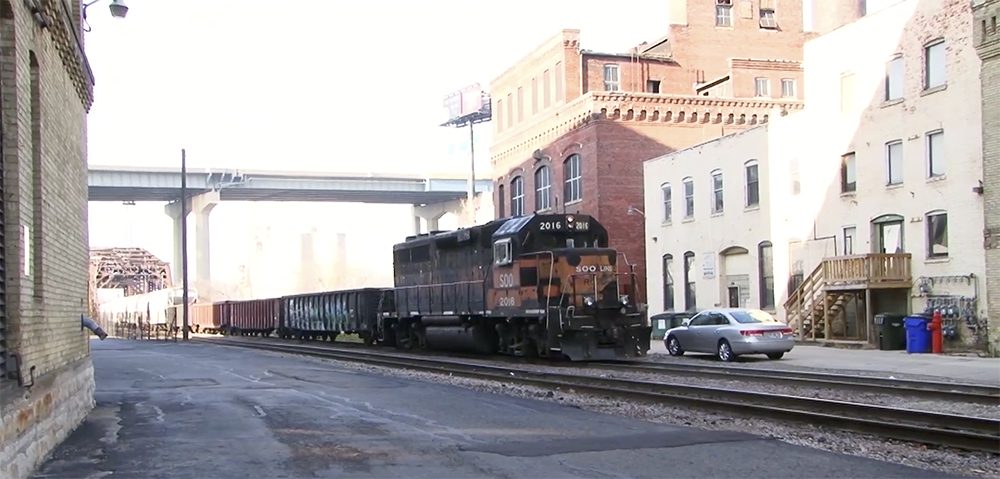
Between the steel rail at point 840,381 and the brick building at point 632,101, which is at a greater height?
the brick building at point 632,101

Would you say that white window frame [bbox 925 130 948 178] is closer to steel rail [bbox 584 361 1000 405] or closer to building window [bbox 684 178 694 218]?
steel rail [bbox 584 361 1000 405]

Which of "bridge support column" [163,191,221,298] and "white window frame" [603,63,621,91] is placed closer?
"white window frame" [603,63,621,91]

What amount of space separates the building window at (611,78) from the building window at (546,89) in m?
3.05

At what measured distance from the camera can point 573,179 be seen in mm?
48562

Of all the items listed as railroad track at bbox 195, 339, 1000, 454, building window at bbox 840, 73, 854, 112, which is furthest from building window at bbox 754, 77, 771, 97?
railroad track at bbox 195, 339, 1000, 454

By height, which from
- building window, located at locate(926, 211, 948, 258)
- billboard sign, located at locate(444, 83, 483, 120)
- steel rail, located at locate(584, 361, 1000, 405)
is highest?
billboard sign, located at locate(444, 83, 483, 120)

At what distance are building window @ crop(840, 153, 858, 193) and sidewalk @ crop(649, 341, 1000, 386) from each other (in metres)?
5.88

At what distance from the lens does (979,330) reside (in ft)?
84.8

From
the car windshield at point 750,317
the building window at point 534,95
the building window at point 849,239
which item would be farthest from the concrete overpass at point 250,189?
the car windshield at point 750,317

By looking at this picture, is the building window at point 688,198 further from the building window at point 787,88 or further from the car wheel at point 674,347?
the building window at point 787,88

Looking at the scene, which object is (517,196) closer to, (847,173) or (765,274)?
(765,274)

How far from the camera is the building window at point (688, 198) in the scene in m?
39.8

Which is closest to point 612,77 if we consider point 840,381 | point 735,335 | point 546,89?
point 546,89

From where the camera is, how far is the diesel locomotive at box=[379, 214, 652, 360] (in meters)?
23.1
